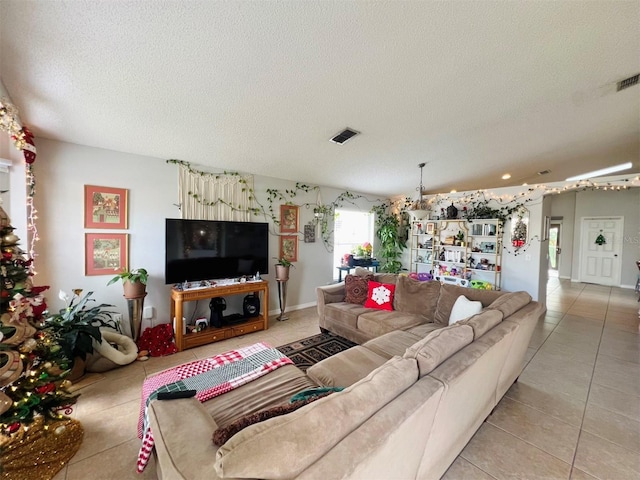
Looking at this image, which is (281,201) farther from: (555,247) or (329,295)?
(555,247)

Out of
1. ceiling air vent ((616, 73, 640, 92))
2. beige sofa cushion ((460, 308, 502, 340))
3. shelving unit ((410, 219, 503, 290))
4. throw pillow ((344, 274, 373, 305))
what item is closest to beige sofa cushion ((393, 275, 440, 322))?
throw pillow ((344, 274, 373, 305))

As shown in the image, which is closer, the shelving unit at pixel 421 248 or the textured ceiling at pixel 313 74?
the textured ceiling at pixel 313 74

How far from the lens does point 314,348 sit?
318 cm

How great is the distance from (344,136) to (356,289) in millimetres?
2093

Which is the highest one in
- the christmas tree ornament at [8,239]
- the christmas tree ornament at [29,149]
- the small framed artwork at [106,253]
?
the christmas tree ornament at [29,149]

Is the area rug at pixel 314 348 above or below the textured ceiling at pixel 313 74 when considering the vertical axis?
below

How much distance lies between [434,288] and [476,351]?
181 cm

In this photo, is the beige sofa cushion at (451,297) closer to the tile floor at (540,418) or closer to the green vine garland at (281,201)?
the tile floor at (540,418)

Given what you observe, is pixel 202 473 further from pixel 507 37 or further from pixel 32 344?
pixel 507 37

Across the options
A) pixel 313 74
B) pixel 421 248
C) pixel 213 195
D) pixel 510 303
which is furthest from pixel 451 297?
pixel 213 195

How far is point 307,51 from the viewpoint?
183 cm

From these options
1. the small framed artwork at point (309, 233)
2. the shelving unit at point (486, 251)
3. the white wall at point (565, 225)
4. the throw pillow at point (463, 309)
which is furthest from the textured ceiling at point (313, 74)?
the white wall at point (565, 225)

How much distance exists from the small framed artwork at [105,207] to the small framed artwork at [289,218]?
2212mm

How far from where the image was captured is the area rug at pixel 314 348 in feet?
9.62
